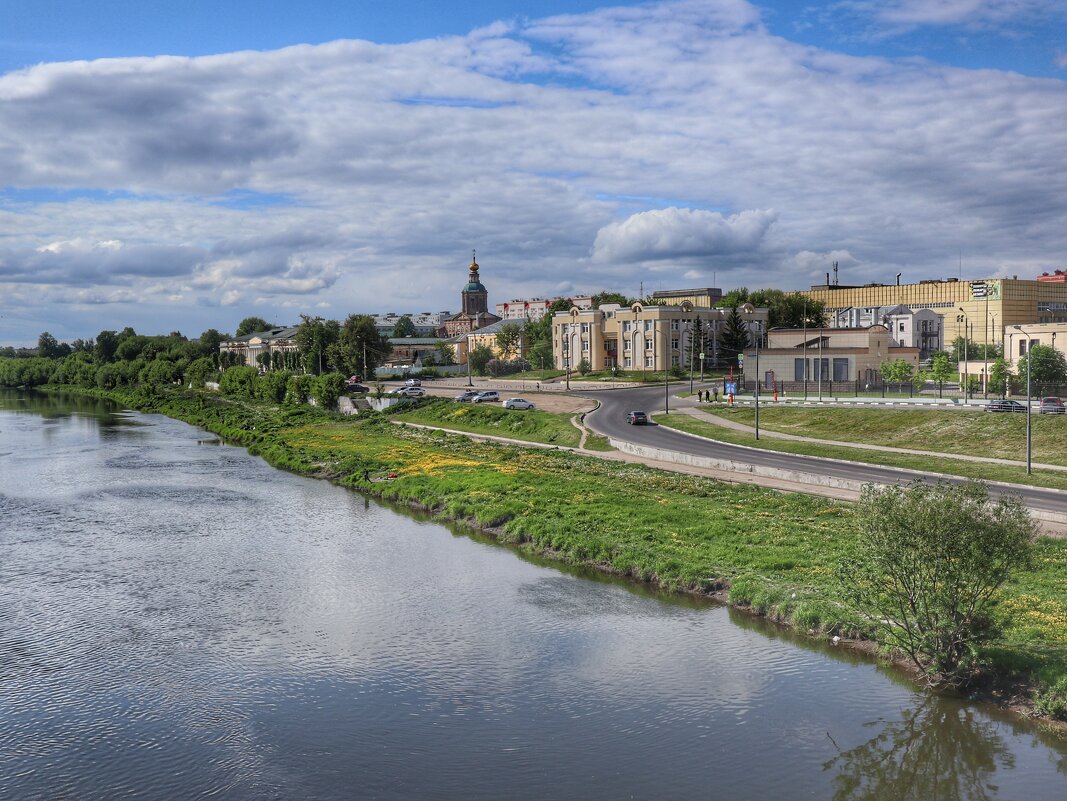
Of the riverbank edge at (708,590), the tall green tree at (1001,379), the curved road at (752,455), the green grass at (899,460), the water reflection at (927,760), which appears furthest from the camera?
the tall green tree at (1001,379)

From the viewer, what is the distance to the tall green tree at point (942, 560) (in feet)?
76.1

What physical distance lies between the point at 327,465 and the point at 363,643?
3869 centimetres

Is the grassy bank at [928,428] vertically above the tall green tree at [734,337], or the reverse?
the tall green tree at [734,337]

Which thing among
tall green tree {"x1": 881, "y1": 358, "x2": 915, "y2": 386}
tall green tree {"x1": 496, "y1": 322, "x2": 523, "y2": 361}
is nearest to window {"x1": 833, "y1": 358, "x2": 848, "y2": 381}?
tall green tree {"x1": 881, "y1": 358, "x2": 915, "y2": 386}

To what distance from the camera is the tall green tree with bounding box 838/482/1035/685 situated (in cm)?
2319

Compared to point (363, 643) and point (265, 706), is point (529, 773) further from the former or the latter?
point (363, 643)

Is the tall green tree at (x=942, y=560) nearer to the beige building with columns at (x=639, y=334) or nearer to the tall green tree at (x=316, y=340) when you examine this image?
the beige building with columns at (x=639, y=334)

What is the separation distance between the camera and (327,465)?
6656cm

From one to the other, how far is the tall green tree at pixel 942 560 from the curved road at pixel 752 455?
456cm

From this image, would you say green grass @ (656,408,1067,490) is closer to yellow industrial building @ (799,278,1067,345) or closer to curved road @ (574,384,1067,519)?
curved road @ (574,384,1067,519)

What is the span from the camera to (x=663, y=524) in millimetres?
41438

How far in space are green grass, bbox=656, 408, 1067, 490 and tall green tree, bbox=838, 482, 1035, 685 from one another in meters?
23.1

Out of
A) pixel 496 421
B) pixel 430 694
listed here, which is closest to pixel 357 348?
pixel 496 421

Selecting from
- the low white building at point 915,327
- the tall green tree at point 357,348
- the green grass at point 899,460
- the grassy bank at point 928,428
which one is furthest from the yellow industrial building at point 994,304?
the green grass at point 899,460
